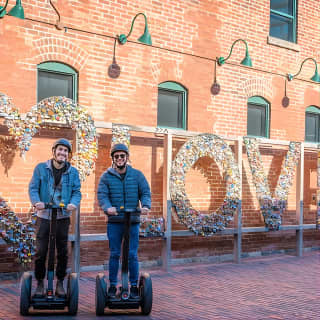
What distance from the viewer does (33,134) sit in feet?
26.9

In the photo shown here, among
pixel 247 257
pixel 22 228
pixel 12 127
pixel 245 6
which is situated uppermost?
pixel 245 6

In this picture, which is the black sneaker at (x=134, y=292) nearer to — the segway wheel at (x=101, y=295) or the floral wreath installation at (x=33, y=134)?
the segway wheel at (x=101, y=295)

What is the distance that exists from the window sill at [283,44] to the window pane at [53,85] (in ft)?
17.3

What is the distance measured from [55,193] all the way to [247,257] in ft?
21.2

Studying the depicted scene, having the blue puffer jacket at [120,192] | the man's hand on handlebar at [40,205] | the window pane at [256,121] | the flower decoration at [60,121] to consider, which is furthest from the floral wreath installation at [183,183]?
the man's hand on handlebar at [40,205]

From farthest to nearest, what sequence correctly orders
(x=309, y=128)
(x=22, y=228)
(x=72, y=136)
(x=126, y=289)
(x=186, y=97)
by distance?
1. (x=309, y=128)
2. (x=186, y=97)
3. (x=72, y=136)
4. (x=22, y=228)
5. (x=126, y=289)

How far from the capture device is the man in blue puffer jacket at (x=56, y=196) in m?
6.35

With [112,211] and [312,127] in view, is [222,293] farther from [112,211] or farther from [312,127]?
[312,127]

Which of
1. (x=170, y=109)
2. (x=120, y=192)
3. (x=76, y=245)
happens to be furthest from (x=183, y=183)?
(x=120, y=192)

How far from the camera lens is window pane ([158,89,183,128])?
34.6ft

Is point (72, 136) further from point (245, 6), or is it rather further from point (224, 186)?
point (245, 6)

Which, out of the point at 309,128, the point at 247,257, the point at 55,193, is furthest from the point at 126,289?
the point at 309,128

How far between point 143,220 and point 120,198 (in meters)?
2.90

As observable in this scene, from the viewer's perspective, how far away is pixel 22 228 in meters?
7.91
